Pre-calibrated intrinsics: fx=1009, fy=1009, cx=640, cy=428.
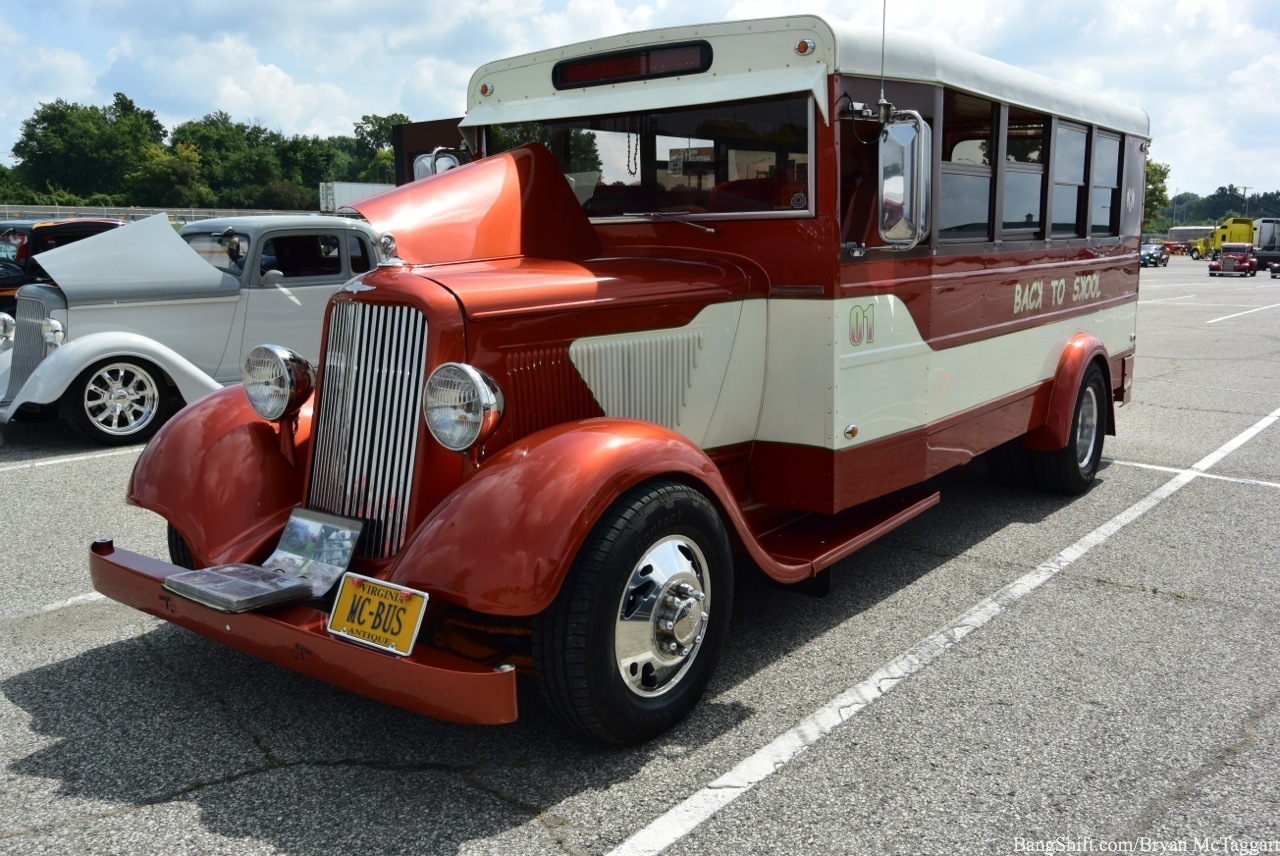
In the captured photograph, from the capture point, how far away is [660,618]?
3195 millimetres

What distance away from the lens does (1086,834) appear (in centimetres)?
277

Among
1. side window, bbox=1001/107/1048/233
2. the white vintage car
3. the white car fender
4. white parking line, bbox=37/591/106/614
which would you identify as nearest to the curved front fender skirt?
white parking line, bbox=37/591/106/614

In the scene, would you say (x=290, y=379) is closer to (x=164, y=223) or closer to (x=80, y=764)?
(x=80, y=764)

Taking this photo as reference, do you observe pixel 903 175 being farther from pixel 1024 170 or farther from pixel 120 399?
pixel 120 399

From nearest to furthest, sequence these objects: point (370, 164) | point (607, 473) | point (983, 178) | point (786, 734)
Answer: point (607, 473), point (786, 734), point (983, 178), point (370, 164)

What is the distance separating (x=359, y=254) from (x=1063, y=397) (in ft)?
19.8

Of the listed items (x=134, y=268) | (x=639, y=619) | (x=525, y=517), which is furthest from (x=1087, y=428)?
(x=134, y=268)

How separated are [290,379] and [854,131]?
2414mm

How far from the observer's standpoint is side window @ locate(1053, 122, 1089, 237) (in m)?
5.80

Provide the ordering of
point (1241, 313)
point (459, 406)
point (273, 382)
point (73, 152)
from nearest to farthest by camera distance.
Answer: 1. point (459, 406)
2. point (273, 382)
3. point (1241, 313)
4. point (73, 152)

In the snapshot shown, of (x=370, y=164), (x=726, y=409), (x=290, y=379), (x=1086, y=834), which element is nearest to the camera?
(x=1086, y=834)

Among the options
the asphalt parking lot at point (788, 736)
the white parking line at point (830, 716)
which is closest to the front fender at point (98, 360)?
the asphalt parking lot at point (788, 736)

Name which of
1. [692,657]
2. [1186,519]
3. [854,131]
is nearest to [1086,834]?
[692,657]

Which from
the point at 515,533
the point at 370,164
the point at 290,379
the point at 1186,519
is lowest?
the point at 1186,519
